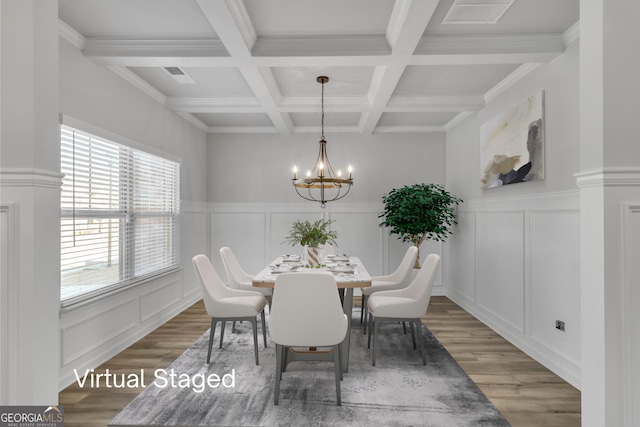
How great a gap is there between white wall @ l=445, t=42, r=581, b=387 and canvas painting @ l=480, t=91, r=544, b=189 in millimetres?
76

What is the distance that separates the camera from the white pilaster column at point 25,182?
1470 mm

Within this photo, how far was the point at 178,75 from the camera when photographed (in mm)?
3621

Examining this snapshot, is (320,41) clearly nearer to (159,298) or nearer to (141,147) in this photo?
(141,147)

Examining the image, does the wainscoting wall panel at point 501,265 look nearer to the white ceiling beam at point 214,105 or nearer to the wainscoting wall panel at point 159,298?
the white ceiling beam at point 214,105

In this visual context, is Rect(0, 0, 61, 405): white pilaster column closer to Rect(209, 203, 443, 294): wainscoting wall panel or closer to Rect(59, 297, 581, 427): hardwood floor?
Rect(59, 297, 581, 427): hardwood floor

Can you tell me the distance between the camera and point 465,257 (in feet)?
16.4

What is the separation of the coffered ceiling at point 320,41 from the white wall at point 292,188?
1836 mm

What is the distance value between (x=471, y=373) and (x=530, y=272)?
1114 mm

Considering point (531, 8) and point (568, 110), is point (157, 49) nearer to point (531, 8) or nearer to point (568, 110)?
point (531, 8)

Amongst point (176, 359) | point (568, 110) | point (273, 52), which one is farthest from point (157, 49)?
point (568, 110)

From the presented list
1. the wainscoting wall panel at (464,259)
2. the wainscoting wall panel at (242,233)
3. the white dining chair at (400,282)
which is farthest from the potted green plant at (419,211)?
the wainscoting wall panel at (242,233)

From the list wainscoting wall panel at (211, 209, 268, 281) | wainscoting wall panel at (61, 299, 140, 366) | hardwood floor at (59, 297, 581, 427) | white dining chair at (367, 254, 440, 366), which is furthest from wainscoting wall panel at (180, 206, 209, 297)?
white dining chair at (367, 254, 440, 366)

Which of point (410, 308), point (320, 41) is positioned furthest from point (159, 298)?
point (320, 41)

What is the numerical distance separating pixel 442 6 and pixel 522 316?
277 cm
